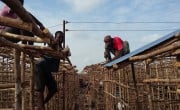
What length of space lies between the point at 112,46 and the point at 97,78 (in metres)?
6.97

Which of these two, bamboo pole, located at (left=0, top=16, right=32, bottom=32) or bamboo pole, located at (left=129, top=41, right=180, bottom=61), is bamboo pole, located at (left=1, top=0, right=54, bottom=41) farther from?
bamboo pole, located at (left=129, top=41, right=180, bottom=61)

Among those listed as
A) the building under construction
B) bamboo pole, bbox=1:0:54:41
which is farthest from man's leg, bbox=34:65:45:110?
bamboo pole, bbox=1:0:54:41

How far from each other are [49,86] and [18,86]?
1549 millimetres

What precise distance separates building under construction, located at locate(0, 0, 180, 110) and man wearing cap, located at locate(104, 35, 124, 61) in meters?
0.53

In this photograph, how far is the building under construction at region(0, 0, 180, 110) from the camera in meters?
6.20

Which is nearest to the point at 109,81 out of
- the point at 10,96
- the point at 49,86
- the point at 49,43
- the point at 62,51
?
the point at 10,96

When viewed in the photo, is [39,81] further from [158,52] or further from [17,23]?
[17,23]

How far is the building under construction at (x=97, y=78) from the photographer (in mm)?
6195

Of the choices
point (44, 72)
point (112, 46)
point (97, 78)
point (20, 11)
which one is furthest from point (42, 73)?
point (97, 78)

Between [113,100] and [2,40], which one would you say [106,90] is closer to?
[113,100]

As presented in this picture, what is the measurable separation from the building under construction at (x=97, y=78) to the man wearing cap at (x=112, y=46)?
1.73ft

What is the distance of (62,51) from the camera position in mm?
6594

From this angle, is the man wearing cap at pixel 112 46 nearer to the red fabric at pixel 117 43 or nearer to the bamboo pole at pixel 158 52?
the red fabric at pixel 117 43

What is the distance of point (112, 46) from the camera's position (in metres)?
11.8
